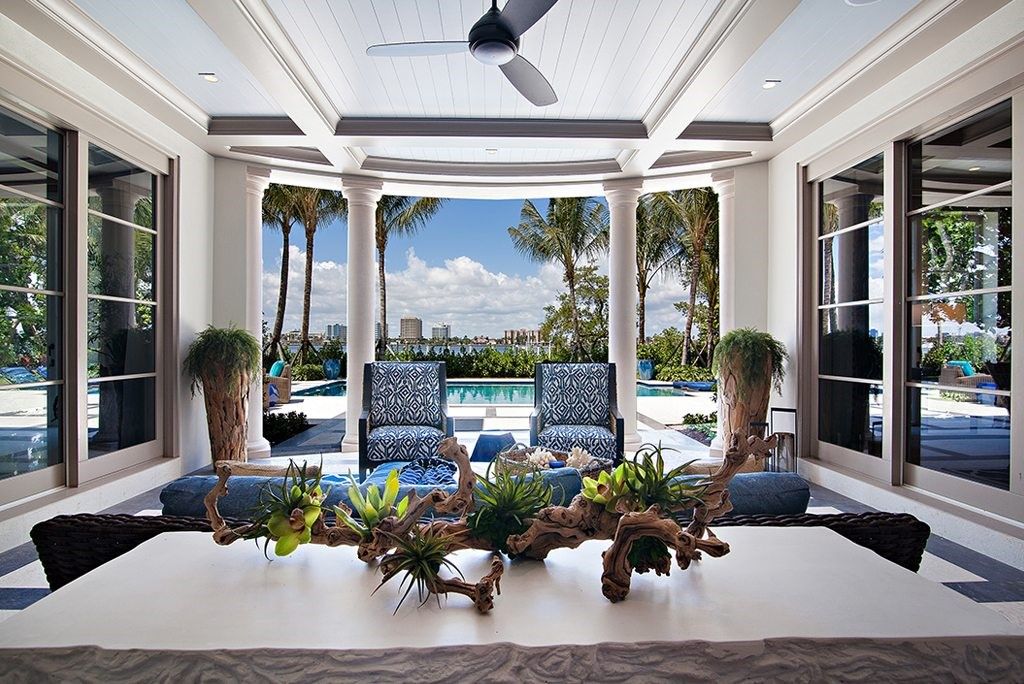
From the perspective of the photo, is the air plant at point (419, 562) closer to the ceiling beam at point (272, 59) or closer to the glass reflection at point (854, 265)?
the ceiling beam at point (272, 59)

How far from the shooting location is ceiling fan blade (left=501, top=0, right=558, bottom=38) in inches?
107

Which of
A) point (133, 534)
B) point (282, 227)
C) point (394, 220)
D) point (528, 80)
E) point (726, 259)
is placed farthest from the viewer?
point (394, 220)

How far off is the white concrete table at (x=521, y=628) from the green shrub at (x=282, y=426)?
22.4 ft

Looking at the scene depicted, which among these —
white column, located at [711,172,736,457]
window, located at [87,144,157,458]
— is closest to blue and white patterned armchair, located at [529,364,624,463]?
white column, located at [711,172,736,457]

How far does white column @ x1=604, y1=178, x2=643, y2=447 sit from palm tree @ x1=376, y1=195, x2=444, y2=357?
31.0ft

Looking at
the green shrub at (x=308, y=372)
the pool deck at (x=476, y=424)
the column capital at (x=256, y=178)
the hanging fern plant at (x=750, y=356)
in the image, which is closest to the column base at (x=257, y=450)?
the pool deck at (x=476, y=424)

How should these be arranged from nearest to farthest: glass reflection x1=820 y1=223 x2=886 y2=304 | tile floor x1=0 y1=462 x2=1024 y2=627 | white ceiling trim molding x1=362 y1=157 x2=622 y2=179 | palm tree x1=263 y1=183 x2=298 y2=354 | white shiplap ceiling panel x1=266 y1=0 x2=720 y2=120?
tile floor x1=0 y1=462 x2=1024 y2=627, white shiplap ceiling panel x1=266 y1=0 x2=720 y2=120, glass reflection x1=820 y1=223 x2=886 y2=304, white ceiling trim molding x1=362 y1=157 x2=622 y2=179, palm tree x1=263 y1=183 x2=298 y2=354

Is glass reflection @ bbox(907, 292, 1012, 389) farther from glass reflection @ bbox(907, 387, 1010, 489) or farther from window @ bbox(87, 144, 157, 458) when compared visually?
window @ bbox(87, 144, 157, 458)

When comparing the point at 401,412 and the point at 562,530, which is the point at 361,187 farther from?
the point at 562,530

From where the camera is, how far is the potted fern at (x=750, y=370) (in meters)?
5.51

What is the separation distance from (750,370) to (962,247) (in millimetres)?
1978

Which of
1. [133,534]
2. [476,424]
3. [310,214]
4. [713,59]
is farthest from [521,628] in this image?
[310,214]

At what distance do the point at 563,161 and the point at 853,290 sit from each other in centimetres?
303

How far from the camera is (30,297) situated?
12.5 feet
